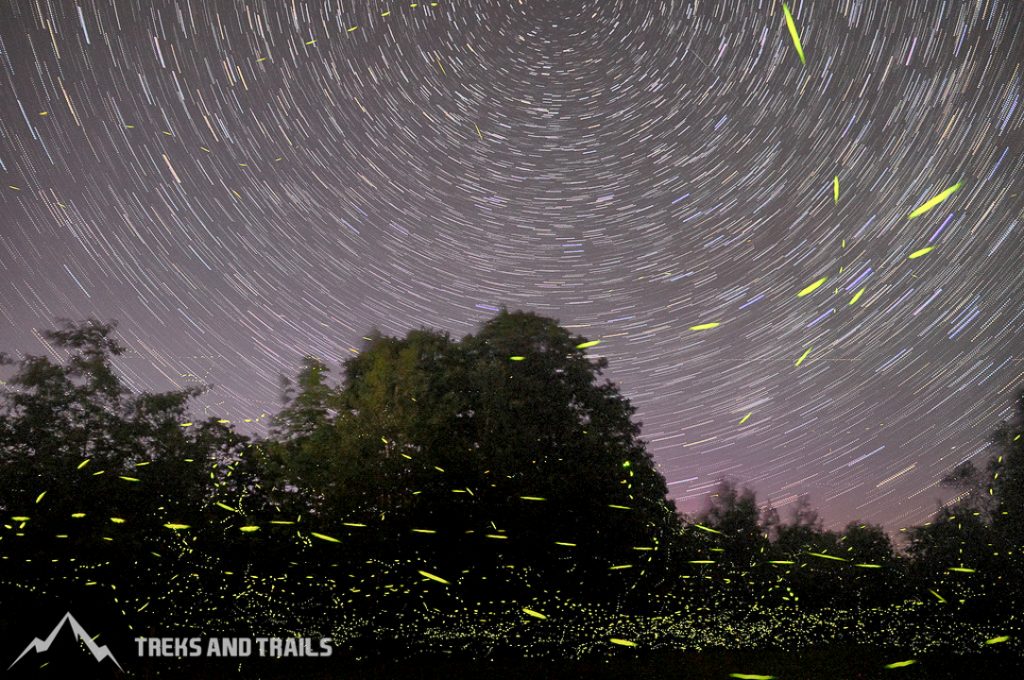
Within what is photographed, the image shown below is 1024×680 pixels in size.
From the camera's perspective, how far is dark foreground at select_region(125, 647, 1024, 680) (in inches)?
546

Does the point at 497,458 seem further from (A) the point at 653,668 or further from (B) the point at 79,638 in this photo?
(B) the point at 79,638

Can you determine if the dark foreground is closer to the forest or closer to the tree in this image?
the forest

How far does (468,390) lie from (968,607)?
17.1 meters

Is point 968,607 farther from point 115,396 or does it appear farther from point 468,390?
point 115,396

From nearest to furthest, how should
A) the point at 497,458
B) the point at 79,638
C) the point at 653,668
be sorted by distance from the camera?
1. the point at 79,638
2. the point at 653,668
3. the point at 497,458

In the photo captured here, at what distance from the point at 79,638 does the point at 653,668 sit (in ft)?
35.6

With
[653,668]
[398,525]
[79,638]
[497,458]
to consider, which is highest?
[497,458]

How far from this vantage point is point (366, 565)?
16.6 metres

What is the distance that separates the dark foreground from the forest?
0.13 metres

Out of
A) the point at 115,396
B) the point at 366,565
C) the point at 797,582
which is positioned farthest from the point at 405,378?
the point at 797,582

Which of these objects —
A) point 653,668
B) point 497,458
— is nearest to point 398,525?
point 497,458

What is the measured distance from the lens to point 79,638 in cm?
1395

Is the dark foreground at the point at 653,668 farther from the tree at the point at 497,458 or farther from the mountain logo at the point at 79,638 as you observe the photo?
the tree at the point at 497,458

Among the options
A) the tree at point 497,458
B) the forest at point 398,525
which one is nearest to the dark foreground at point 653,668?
the forest at point 398,525
